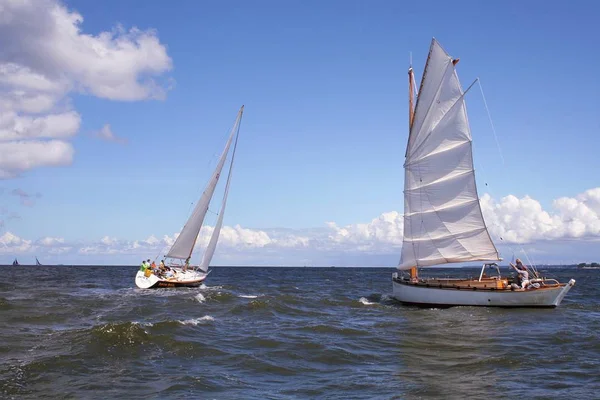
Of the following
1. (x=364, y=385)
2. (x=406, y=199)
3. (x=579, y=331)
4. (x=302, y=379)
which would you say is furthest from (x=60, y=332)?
(x=406, y=199)

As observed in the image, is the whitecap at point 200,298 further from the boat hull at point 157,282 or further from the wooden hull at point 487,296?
the wooden hull at point 487,296

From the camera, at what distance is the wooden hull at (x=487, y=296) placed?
119 ft

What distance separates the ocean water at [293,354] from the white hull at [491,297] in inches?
68.8

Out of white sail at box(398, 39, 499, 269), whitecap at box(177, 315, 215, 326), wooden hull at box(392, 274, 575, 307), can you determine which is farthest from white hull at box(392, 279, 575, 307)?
whitecap at box(177, 315, 215, 326)

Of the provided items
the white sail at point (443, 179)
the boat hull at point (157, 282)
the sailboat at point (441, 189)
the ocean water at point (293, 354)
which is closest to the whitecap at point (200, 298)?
A: the ocean water at point (293, 354)

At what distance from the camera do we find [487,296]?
3697 cm

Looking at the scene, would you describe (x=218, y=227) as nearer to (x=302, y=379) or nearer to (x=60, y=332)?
(x=60, y=332)

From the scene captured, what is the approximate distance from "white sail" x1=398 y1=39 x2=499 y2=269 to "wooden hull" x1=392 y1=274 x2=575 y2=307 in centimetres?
363

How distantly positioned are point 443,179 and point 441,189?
752 mm

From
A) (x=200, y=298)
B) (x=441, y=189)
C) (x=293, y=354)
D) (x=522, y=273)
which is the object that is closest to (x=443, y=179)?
(x=441, y=189)

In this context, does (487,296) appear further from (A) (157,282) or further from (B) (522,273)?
(A) (157,282)

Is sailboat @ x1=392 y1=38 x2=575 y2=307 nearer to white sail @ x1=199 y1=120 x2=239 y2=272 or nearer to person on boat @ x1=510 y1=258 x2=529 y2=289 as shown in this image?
person on boat @ x1=510 y1=258 x2=529 y2=289

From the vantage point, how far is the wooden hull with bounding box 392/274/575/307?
3625 centimetres

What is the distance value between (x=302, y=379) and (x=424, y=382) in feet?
12.0
